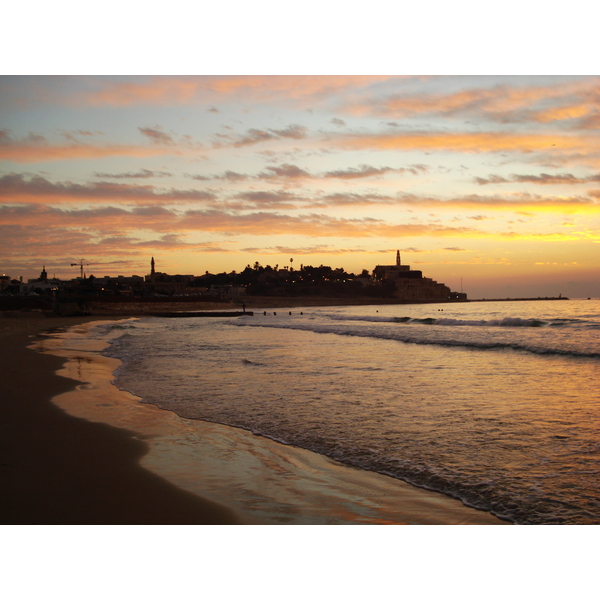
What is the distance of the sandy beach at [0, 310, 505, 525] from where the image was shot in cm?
451

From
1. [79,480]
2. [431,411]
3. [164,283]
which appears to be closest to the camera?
[79,480]

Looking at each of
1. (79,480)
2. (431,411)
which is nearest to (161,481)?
(79,480)

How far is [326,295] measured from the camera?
188m

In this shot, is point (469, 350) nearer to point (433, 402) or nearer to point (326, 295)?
point (433, 402)

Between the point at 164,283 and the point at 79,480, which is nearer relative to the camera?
the point at 79,480

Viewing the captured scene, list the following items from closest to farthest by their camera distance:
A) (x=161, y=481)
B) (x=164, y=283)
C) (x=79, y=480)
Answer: (x=79, y=480) → (x=161, y=481) → (x=164, y=283)

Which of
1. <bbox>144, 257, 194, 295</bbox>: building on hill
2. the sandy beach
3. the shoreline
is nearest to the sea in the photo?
the sandy beach

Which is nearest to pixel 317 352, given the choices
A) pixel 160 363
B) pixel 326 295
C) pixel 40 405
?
pixel 160 363

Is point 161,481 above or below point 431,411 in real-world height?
below

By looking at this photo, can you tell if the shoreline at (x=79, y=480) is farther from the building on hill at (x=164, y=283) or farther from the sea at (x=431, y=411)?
the building on hill at (x=164, y=283)

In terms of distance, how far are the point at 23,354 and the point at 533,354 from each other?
18961mm

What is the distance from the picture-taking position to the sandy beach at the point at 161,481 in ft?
14.8

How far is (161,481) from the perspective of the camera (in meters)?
5.42

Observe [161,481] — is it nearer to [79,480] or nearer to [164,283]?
[79,480]
